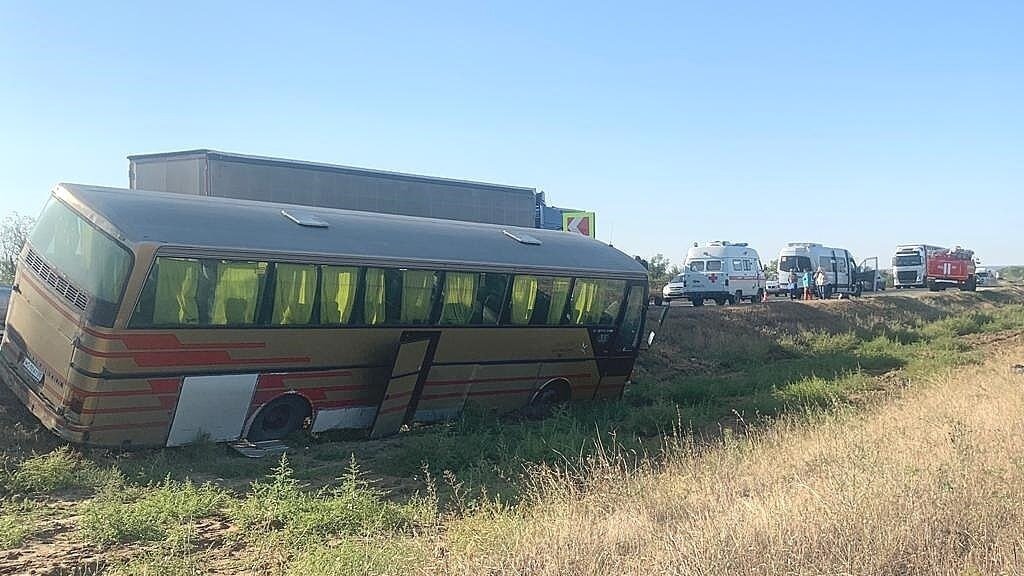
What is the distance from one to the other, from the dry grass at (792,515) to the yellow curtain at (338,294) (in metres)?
4.40

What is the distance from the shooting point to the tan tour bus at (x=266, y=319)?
9.61m

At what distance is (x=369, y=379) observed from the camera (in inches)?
481

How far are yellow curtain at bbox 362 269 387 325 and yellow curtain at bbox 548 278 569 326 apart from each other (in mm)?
3388

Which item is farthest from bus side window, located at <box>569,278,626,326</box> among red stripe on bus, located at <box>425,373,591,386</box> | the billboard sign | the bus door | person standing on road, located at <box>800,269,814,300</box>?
the billboard sign

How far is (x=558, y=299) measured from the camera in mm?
14555

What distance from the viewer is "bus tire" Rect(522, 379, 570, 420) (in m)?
14.4

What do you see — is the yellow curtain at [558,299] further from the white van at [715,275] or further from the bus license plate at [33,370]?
the white van at [715,275]

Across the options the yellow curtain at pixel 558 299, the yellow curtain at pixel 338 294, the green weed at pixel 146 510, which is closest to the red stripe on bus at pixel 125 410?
the green weed at pixel 146 510

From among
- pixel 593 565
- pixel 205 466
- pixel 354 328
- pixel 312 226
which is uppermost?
pixel 312 226

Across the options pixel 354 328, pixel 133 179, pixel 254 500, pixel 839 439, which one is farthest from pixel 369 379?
pixel 133 179

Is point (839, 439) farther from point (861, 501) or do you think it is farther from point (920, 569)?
point (920, 569)

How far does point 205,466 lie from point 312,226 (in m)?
3.53

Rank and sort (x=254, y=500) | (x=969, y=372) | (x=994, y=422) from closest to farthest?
(x=254, y=500)
(x=994, y=422)
(x=969, y=372)

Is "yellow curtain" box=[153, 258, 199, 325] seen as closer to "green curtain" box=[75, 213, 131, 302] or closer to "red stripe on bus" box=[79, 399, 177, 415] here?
"green curtain" box=[75, 213, 131, 302]
